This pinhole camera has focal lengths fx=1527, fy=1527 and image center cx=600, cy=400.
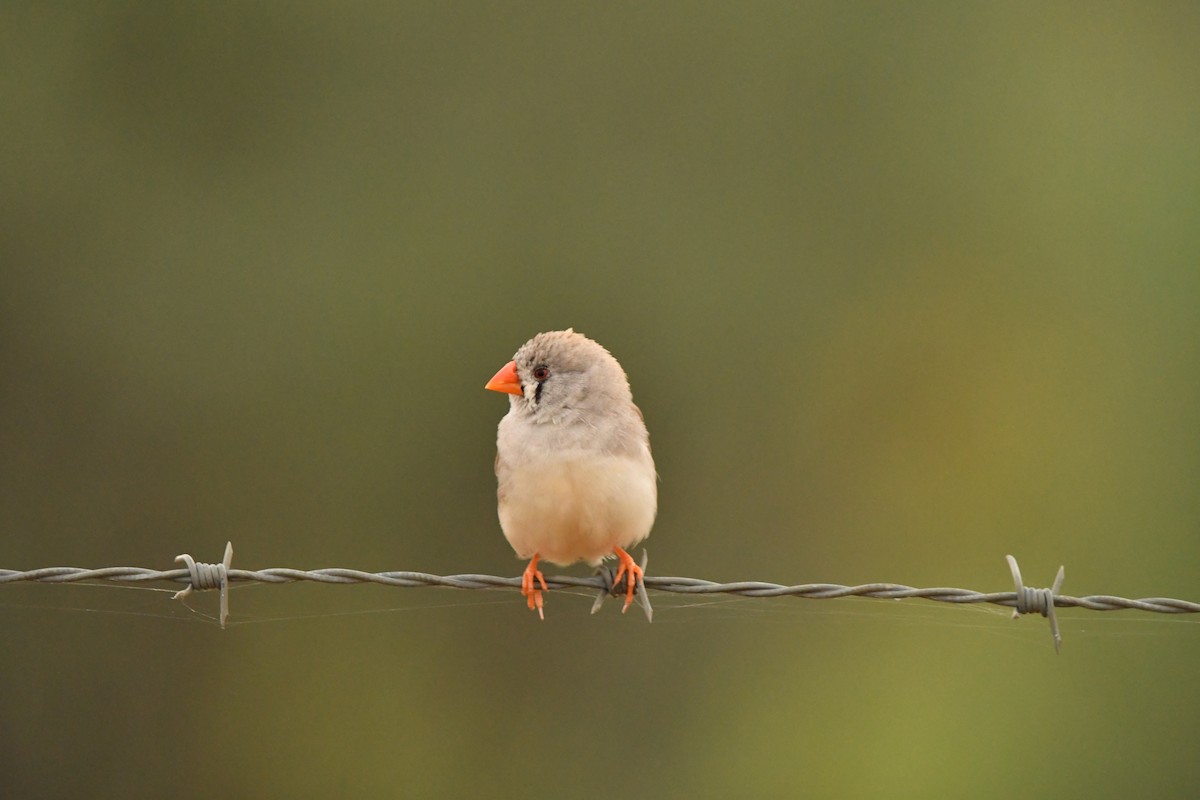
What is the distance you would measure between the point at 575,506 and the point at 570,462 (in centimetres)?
14

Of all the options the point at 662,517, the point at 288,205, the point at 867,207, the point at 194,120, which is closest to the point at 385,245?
the point at 288,205

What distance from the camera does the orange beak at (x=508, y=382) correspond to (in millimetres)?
4984

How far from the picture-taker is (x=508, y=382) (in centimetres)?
500

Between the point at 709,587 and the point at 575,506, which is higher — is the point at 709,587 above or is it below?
below

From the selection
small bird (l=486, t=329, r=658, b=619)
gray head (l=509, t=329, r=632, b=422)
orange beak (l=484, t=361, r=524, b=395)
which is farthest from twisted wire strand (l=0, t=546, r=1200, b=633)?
orange beak (l=484, t=361, r=524, b=395)

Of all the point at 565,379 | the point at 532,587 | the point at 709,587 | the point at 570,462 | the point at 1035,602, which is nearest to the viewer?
the point at 1035,602

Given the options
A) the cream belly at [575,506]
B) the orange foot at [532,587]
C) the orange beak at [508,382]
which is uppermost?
the orange beak at [508,382]

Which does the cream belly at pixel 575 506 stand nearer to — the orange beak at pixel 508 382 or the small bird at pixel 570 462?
the small bird at pixel 570 462

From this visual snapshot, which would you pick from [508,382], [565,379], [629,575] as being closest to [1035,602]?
[629,575]

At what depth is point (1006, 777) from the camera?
9234 mm

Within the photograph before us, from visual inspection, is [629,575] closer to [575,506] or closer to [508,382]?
[575,506]

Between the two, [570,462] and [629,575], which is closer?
[629,575]

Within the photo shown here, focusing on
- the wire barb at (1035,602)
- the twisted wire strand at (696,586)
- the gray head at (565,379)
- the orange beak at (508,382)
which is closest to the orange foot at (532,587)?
the twisted wire strand at (696,586)

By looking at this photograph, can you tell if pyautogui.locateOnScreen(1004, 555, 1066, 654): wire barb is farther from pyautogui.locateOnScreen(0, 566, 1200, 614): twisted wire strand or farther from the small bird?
the small bird
